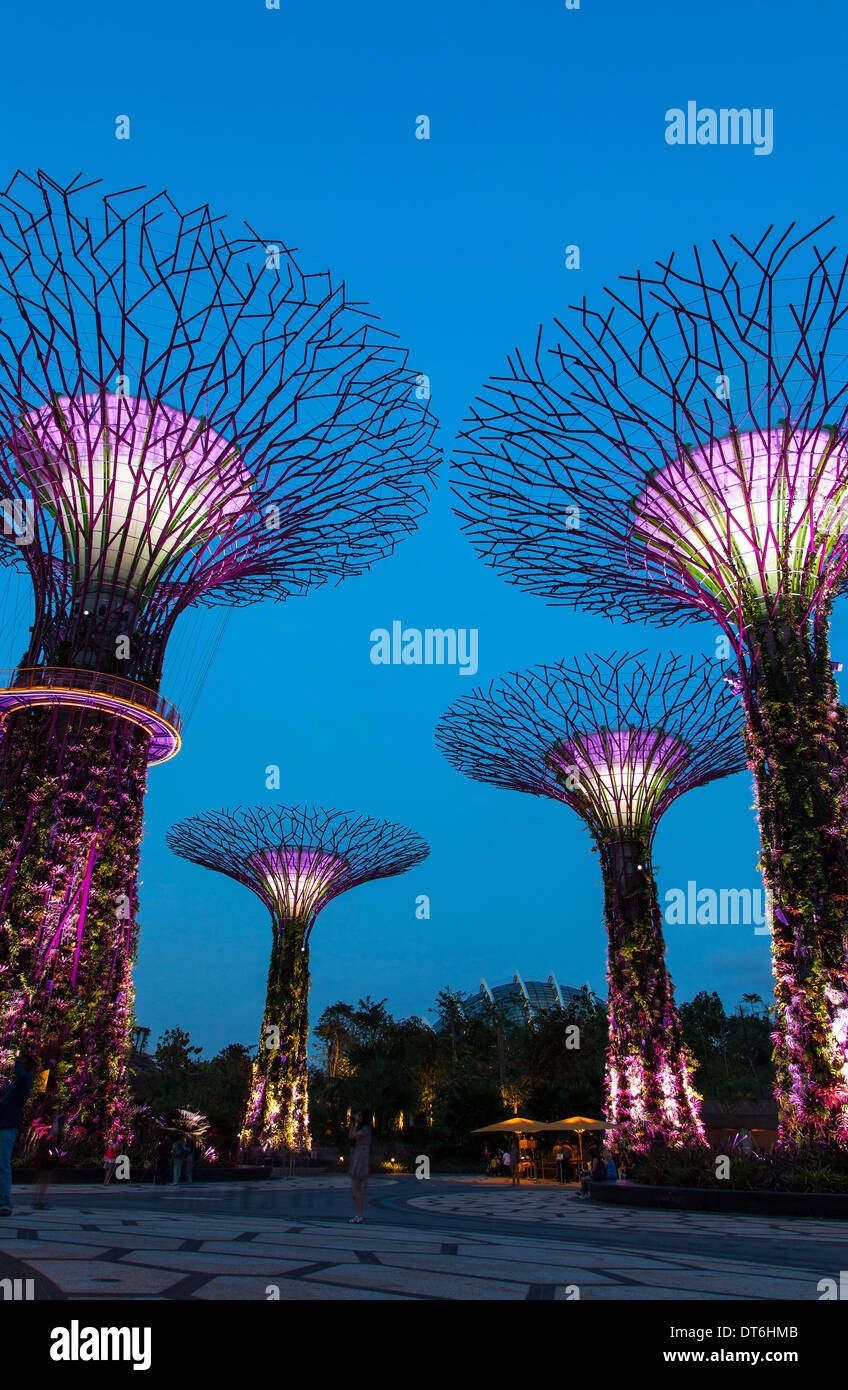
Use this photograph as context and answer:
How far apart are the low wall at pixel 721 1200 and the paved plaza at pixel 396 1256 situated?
263mm

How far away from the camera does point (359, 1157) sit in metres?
8.75

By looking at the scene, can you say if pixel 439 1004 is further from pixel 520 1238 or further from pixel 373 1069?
pixel 520 1238

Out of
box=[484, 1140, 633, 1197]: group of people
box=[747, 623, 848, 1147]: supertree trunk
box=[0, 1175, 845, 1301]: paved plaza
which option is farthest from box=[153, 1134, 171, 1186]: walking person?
box=[747, 623, 848, 1147]: supertree trunk

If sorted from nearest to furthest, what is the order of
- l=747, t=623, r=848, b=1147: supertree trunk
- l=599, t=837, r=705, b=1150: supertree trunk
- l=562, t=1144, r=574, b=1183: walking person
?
1. l=747, t=623, r=848, b=1147: supertree trunk
2. l=599, t=837, r=705, b=1150: supertree trunk
3. l=562, t=1144, r=574, b=1183: walking person

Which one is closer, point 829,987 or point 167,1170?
point 829,987

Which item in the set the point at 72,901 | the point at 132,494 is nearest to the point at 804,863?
the point at 72,901

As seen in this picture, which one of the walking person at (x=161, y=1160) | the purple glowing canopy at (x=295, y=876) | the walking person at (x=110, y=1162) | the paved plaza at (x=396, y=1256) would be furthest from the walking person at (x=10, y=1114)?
the purple glowing canopy at (x=295, y=876)

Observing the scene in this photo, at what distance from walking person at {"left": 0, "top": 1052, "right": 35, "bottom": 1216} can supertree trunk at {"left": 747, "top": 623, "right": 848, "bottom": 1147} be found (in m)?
8.93

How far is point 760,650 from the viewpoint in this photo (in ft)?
42.6

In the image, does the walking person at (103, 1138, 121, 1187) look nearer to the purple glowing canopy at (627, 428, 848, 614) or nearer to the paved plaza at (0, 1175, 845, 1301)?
the paved plaza at (0, 1175, 845, 1301)

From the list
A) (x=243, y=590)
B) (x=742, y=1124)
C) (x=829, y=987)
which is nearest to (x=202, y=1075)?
(x=742, y=1124)

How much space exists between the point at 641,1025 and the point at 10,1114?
564 inches

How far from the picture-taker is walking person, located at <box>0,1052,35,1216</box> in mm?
6660

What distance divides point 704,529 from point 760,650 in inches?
80.4
